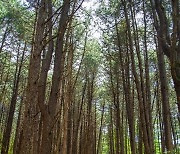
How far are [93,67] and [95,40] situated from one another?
1814mm

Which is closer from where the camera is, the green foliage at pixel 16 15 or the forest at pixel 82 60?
the forest at pixel 82 60

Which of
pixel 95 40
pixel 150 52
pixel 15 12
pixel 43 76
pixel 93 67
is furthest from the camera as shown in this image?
pixel 93 67

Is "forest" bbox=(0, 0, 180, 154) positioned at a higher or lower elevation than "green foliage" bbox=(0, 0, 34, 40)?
lower

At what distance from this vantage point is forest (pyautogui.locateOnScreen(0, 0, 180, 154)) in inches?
122

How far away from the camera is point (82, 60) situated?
39.5 ft

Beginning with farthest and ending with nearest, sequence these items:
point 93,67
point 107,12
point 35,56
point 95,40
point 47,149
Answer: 1. point 93,67
2. point 95,40
3. point 107,12
4. point 47,149
5. point 35,56

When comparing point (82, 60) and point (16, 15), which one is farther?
point (82, 60)

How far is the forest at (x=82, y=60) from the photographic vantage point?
310cm

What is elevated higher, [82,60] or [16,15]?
[16,15]

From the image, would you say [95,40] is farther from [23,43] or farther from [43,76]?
[43,76]

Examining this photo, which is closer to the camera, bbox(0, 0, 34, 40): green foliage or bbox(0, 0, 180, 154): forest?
bbox(0, 0, 180, 154): forest

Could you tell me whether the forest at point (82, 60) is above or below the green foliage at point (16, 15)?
below

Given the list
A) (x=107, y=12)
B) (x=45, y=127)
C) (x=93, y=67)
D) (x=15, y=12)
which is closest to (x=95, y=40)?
(x=93, y=67)

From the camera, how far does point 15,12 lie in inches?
398
